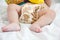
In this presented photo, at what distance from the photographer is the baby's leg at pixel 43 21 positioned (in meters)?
0.93

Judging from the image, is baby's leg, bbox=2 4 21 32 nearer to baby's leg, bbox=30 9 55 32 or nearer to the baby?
the baby

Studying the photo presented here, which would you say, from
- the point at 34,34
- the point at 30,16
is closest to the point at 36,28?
the point at 34,34

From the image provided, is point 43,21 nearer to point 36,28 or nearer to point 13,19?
point 36,28

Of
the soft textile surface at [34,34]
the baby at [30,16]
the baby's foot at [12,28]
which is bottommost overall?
the soft textile surface at [34,34]

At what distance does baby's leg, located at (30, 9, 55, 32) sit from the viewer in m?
0.93

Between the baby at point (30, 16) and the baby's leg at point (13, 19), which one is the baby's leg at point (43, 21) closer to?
the baby at point (30, 16)

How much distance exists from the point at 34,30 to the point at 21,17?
18 centimetres

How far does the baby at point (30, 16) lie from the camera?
93 cm

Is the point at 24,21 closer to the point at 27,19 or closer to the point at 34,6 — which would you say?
the point at 27,19

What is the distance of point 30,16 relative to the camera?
1.05 metres

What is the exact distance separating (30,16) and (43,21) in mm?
116

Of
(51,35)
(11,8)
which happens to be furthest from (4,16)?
(51,35)

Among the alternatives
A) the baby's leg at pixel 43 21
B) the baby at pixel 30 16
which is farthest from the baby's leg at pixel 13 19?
the baby's leg at pixel 43 21

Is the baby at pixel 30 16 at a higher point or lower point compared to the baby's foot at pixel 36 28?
higher
